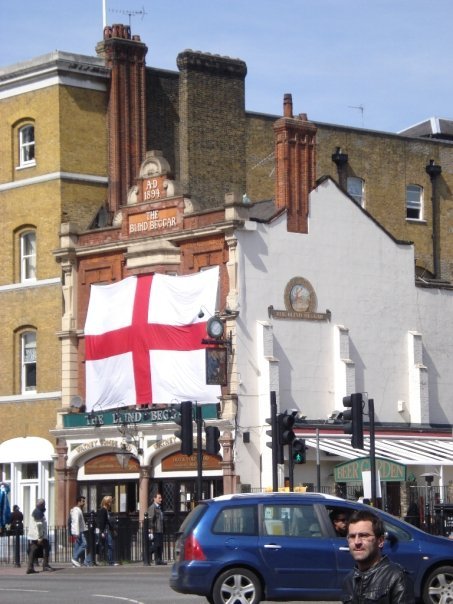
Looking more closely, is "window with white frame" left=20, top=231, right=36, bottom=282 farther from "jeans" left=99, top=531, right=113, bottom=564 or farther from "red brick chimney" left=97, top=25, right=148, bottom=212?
"jeans" left=99, top=531, right=113, bottom=564

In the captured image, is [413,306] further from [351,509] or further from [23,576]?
[351,509]

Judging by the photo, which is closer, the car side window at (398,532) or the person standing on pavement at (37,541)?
the car side window at (398,532)

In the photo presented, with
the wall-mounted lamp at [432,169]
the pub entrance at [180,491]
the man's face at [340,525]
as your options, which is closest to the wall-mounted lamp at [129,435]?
the pub entrance at [180,491]

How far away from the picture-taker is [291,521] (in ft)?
68.3

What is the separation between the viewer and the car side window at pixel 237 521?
67.8ft

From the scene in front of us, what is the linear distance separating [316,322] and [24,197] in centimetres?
1123

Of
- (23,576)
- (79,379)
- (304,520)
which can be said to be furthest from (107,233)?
(304,520)

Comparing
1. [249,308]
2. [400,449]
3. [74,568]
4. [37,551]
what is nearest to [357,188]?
[249,308]

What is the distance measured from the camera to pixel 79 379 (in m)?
50.5

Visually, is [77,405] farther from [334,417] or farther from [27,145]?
[27,145]

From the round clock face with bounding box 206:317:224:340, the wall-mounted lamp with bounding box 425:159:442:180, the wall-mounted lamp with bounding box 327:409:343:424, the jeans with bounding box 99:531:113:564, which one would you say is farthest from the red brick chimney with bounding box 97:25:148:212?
the jeans with bounding box 99:531:113:564

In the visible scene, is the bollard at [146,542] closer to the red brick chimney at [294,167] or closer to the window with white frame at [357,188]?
the red brick chimney at [294,167]

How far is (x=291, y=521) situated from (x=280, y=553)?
0.53 meters

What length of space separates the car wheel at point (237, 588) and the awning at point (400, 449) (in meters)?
23.8
